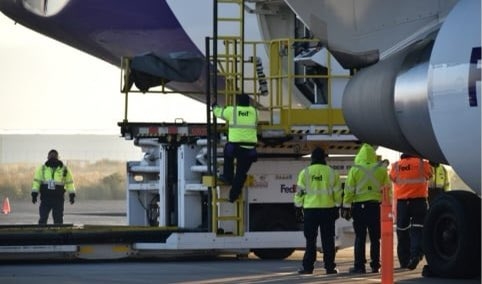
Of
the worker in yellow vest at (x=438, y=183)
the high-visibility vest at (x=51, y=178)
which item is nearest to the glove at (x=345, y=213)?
the worker in yellow vest at (x=438, y=183)

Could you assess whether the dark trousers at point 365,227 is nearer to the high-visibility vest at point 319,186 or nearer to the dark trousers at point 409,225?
the high-visibility vest at point 319,186

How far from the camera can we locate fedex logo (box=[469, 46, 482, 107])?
809 centimetres

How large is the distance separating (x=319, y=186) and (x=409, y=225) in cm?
183

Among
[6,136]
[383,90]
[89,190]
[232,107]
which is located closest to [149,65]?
[232,107]

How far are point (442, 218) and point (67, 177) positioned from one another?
32.1 feet

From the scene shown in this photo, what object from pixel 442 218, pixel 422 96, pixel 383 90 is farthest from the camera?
pixel 442 218

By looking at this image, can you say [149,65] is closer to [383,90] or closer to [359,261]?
[359,261]

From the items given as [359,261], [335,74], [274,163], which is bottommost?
[359,261]

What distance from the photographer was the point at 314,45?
58.5 feet

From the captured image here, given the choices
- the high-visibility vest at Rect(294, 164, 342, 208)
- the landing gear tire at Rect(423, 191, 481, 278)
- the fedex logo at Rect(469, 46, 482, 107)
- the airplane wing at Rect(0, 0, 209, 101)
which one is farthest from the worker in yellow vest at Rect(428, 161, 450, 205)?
the fedex logo at Rect(469, 46, 482, 107)

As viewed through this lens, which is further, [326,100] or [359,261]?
[326,100]

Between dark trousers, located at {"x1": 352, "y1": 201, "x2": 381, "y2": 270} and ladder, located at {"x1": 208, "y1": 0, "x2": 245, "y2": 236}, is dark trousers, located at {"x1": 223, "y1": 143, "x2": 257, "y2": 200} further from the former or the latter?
dark trousers, located at {"x1": 352, "y1": 201, "x2": 381, "y2": 270}

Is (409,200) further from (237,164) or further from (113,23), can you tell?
(113,23)

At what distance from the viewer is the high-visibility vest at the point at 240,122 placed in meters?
15.8
